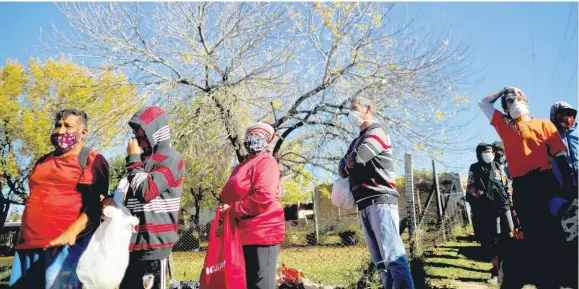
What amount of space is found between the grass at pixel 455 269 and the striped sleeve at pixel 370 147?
7.24 feet

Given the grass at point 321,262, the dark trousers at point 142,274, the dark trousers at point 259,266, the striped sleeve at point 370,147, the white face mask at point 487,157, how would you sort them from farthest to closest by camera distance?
the white face mask at point 487,157 → the grass at point 321,262 → the striped sleeve at point 370,147 → the dark trousers at point 259,266 → the dark trousers at point 142,274

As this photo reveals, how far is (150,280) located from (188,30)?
7.71 metres

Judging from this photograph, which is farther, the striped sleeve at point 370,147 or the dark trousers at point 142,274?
the striped sleeve at point 370,147

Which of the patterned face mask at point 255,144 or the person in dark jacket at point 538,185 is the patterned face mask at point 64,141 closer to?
the patterned face mask at point 255,144

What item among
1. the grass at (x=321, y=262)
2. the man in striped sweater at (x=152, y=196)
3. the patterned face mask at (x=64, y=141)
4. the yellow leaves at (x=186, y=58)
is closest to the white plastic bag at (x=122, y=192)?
the man in striped sweater at (x=152, y=196)

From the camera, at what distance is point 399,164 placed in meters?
10.5

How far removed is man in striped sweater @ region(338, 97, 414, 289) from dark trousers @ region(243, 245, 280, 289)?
85 centimetres

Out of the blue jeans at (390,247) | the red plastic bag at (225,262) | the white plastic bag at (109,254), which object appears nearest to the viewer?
the white plastic bag at (109,254)

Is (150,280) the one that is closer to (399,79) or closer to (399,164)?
(399,79)

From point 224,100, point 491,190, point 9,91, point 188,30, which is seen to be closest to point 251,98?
point 224,100

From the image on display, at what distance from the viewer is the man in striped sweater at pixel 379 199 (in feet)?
9.48

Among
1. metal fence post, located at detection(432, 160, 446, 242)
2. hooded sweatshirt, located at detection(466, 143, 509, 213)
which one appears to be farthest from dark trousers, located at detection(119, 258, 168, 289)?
metal fence post, located at detection(432, 160, 446, 242)

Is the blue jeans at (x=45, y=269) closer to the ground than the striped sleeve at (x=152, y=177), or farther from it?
closer to the ground

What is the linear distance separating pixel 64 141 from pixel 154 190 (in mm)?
1029
